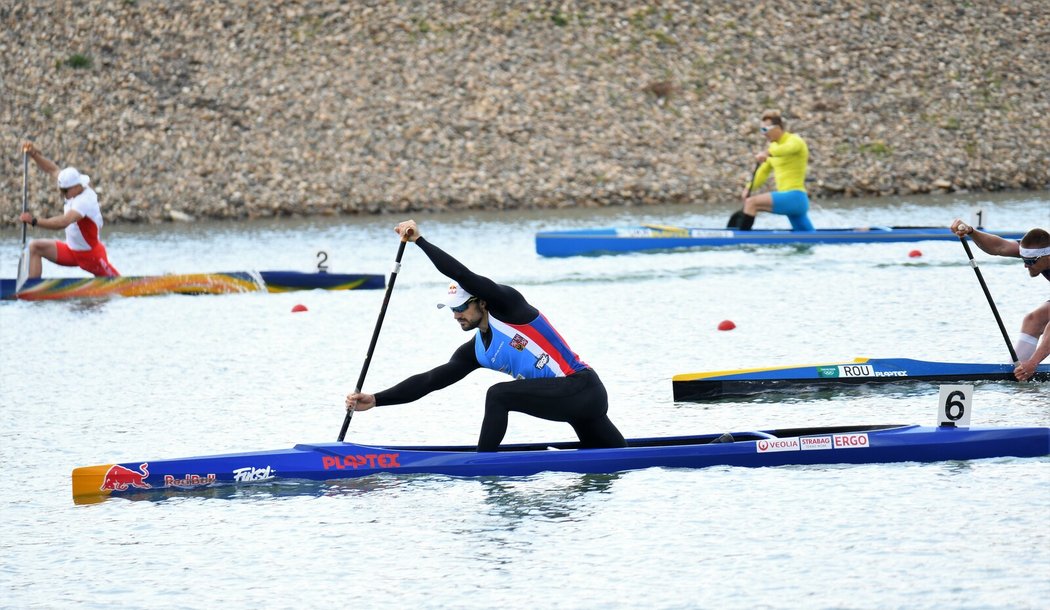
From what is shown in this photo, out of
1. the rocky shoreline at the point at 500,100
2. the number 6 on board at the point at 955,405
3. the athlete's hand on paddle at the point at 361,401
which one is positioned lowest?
the number 6 on board at the point at 955,405

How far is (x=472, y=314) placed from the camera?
30.5ft

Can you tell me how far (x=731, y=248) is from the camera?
78.4 ft

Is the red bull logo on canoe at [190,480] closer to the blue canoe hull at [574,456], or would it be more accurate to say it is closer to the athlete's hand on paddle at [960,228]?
the blue canoe hull at [574,456]

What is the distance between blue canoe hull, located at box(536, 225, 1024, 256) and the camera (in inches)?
894

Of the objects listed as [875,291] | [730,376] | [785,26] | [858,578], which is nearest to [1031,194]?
[785,26]

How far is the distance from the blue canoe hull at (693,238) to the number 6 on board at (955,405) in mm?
12915

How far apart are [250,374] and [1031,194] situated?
75.1 ft

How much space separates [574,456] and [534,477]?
0.40 metres

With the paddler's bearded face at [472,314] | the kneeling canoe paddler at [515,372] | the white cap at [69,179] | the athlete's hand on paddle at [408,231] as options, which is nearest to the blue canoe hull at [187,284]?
the white cap at [69,179]

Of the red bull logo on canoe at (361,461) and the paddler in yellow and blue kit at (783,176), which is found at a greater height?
the paddler in yellow and blue kit at (783,176)

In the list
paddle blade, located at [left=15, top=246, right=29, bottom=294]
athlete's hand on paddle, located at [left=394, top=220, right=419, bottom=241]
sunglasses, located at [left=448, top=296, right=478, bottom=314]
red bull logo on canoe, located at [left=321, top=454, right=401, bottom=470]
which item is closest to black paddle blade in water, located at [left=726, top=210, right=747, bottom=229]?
paddle blade, located at [left=15, top=246, right=29, bottom=294]

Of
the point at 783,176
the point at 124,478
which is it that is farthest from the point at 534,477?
the point at 783,176

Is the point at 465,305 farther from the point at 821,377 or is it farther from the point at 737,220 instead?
the point at 737,220

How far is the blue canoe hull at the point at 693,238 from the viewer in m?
22.7
